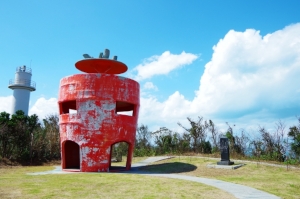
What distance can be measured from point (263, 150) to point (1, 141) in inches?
868

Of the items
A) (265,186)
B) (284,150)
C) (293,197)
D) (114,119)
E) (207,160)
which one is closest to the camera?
(293,197)

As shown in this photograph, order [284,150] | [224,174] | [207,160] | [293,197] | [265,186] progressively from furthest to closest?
1. [284,150]
2. [207,160]
3. [224,174]
4. [265,186]
5. [293,197]

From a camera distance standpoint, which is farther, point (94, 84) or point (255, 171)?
point (94, 84)

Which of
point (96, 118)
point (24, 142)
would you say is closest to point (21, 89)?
point (24, 142)

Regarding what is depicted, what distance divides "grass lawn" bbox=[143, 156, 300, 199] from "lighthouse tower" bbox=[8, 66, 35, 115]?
78.3ft

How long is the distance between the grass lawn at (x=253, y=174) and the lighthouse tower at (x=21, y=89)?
23860mm

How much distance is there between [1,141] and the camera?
2334 centimetres

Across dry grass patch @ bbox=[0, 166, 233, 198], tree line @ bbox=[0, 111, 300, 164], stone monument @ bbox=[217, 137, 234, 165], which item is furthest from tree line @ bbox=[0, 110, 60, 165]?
stone monument @ bbox=[217, 137, 234, 165]

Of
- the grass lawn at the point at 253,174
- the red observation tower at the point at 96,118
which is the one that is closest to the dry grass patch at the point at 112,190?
the grass lawn at the point at 253,174

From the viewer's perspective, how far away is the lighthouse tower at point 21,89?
116ft

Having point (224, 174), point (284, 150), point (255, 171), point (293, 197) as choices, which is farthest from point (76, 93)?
point (284, 150)

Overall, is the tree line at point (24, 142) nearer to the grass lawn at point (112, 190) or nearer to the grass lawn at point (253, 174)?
the grass lawn at point (253, 174)

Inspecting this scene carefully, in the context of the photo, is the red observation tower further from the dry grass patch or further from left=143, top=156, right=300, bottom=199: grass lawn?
the dry grass patch

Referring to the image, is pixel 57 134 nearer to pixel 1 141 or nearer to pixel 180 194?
pixel 1 141
